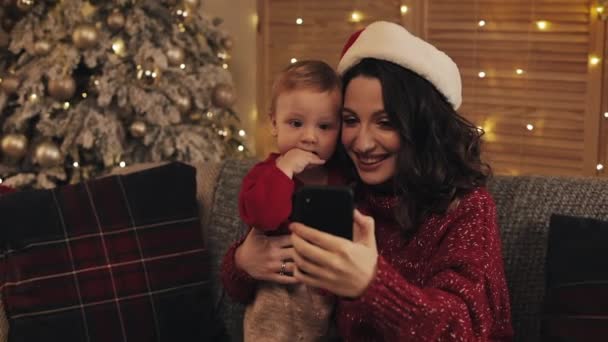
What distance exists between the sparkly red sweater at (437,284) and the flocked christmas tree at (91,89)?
1.53 metres

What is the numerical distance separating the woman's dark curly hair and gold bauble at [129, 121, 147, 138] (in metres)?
1.65

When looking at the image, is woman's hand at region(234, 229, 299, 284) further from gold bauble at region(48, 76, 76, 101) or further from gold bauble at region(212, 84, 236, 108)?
gold bauble at region(212, 84, 236, 108)

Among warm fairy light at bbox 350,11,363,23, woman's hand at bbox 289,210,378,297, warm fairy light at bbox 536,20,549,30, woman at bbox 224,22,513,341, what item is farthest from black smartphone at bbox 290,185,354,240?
warm fairy light at bbox 350,11,363,23

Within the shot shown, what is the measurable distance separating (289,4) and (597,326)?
2.92m

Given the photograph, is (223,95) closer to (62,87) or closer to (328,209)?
(62,87)

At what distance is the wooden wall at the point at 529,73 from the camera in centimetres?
328

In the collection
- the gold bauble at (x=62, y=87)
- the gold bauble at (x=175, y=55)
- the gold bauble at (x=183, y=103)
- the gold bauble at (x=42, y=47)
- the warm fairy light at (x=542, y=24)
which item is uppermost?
the warm fairy light at (x=542, y=24)

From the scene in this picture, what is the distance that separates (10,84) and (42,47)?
19 centimetres

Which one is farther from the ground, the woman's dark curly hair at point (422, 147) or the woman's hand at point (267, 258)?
the woman's dark curly hair at point (422, 147)

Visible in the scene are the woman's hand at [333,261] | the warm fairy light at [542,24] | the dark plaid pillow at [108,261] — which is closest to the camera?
the woman's hand at [333,261]

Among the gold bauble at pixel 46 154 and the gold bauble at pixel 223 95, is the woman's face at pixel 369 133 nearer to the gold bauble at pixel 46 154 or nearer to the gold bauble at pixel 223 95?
the gold bauble at pixel 46 154

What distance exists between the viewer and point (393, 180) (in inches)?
63.4

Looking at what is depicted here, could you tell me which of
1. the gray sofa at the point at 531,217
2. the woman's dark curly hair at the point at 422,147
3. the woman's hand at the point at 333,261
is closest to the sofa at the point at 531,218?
the gray sofa at the point at 531,217

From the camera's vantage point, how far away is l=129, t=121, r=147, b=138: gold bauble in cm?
311
